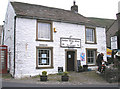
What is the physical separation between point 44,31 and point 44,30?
3.7 inches

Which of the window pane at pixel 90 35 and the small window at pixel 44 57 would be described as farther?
the window pane at pixel 90 35

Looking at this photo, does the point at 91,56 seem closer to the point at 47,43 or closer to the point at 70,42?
the point at 70,42

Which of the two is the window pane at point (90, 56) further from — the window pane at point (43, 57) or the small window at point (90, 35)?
the window pane at point (43, 57)

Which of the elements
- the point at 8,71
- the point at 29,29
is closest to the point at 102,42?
the point at 29,29

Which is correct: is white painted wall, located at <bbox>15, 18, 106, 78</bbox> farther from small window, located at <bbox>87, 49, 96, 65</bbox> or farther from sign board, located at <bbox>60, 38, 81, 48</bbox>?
small window, located at <bbox>87, 49, 96, 65</bbox>

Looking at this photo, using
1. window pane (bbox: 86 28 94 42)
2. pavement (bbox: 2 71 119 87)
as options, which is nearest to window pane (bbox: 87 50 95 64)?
window pane (bbox: 86 28 94 42)

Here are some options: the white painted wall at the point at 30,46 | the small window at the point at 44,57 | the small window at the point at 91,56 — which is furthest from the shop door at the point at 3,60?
the small window at the point at 91,56

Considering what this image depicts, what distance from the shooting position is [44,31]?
41.9 feet

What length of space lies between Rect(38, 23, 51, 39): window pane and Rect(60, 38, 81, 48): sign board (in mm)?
1505

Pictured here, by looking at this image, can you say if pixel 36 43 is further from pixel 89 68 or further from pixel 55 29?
pixel 89 68

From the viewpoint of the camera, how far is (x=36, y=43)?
1209cm

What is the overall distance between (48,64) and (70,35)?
3679mm

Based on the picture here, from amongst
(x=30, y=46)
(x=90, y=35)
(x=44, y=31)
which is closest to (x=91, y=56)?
(x=90, y=35)

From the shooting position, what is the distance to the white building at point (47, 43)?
11.5m
